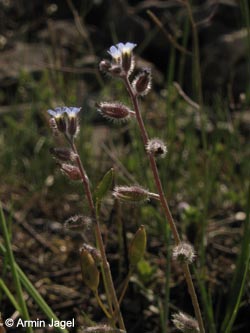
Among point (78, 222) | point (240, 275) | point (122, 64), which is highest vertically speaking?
point (122, 64)

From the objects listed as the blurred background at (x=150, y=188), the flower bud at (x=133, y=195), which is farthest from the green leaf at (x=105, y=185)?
the blurred background at (x=150, y=188)

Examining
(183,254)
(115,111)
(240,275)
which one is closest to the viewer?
(183,254)

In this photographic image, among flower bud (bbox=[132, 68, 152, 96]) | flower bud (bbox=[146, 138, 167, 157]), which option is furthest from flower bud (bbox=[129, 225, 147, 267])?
flower bud (bbox=[132, 68, 152, 96])

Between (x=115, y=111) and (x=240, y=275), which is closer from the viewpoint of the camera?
(x=115, y=111)

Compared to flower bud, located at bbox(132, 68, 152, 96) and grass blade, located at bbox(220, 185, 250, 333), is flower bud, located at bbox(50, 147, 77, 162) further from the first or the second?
grass blade, located at bbox(220, 185, 250, 333)

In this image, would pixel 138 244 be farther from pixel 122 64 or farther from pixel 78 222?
pixel 122 64

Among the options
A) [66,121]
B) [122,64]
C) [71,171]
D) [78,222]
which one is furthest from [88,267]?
[122,64]

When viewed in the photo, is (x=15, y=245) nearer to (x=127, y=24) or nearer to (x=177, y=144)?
(x=177, y=144)

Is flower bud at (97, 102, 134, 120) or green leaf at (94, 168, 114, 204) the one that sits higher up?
flower bud at (97, 102, 134, 120)

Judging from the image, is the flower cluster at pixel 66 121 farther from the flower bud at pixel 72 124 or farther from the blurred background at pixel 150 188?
the blurred background at pixel 150 188
